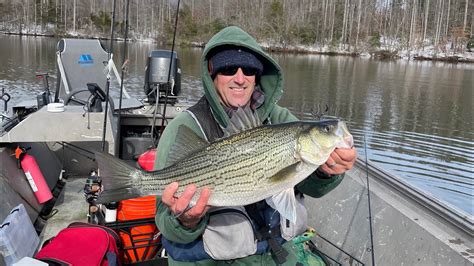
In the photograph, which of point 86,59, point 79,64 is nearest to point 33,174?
point 79,64

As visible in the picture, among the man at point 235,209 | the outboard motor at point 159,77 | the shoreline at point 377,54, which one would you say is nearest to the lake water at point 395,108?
the man at point 235,209

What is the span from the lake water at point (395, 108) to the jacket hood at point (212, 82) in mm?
1870

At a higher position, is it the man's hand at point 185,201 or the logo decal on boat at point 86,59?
the logo decal on boat at point 86,59

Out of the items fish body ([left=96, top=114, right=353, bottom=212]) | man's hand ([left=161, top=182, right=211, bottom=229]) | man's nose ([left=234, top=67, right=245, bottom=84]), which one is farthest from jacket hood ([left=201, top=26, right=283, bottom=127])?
man's hand ([left=161, top=182, right=211, bottom=229])

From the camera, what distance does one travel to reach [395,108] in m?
17.3

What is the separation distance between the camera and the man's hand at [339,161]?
78.3 inches

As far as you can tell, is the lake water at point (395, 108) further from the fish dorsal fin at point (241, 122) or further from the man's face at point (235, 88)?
the fish dorsal fin at point (241, 122)

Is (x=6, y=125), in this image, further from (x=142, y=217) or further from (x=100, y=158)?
(x=100, y=158)

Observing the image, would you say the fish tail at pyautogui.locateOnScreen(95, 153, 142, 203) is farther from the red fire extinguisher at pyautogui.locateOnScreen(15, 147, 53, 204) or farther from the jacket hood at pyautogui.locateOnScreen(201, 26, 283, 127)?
the red fire extinguisher at pyautogui.locateOnScreen(15, 147, 53, 204)

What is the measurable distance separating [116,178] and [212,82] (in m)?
0.81

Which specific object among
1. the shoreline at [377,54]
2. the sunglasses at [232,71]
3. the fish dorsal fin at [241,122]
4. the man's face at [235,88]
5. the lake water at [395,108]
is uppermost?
the shoreline at [377,54]

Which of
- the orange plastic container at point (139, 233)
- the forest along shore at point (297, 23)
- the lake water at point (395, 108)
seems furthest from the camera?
the forest along shore at point (297, 23)

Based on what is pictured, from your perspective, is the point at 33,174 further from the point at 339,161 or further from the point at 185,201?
the point at 339,161

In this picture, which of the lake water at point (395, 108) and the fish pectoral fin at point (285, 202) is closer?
the fish pectoral fin at point (285, 202)
